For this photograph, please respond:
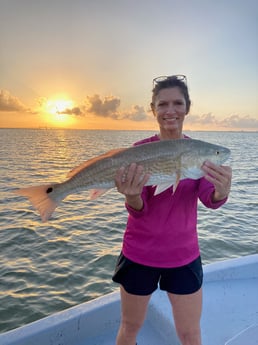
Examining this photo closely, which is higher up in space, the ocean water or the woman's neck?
the woman's neck

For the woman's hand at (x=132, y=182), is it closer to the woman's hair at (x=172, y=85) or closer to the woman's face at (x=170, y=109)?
the woman's face at (x=170, y=109)

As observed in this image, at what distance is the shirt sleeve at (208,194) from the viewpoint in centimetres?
303

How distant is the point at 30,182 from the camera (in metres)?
17.8

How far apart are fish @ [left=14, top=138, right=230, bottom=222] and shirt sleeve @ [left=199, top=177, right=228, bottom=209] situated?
0.11 metres

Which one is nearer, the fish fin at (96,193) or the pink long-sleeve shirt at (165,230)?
the pink long-sleeve shirt at (165,230)

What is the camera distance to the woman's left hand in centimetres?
287


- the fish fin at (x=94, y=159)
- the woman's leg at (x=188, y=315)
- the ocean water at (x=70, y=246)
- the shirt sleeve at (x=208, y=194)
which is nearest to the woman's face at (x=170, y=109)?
the fish fin at (x=94, y=159)

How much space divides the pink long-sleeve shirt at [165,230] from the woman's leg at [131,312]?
356mm

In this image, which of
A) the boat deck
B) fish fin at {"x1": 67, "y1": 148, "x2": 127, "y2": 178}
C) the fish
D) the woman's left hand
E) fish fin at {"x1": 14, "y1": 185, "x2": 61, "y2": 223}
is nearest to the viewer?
the woman's left hand

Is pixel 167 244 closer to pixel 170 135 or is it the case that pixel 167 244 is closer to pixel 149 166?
pixel 149 166

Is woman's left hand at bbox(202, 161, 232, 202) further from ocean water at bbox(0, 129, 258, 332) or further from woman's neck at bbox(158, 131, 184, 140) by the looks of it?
ocean water at bbox(0, 129, 258, 332)

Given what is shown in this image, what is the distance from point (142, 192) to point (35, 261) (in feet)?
18.5

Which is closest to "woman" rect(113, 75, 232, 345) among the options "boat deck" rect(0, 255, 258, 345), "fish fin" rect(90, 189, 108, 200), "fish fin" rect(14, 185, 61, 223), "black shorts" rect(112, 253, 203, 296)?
"black shorts" rect(112, 253, 203, 296)

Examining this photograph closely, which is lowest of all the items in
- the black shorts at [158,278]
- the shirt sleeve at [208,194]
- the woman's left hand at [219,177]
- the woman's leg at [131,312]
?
the woman's leg at [131,312]
